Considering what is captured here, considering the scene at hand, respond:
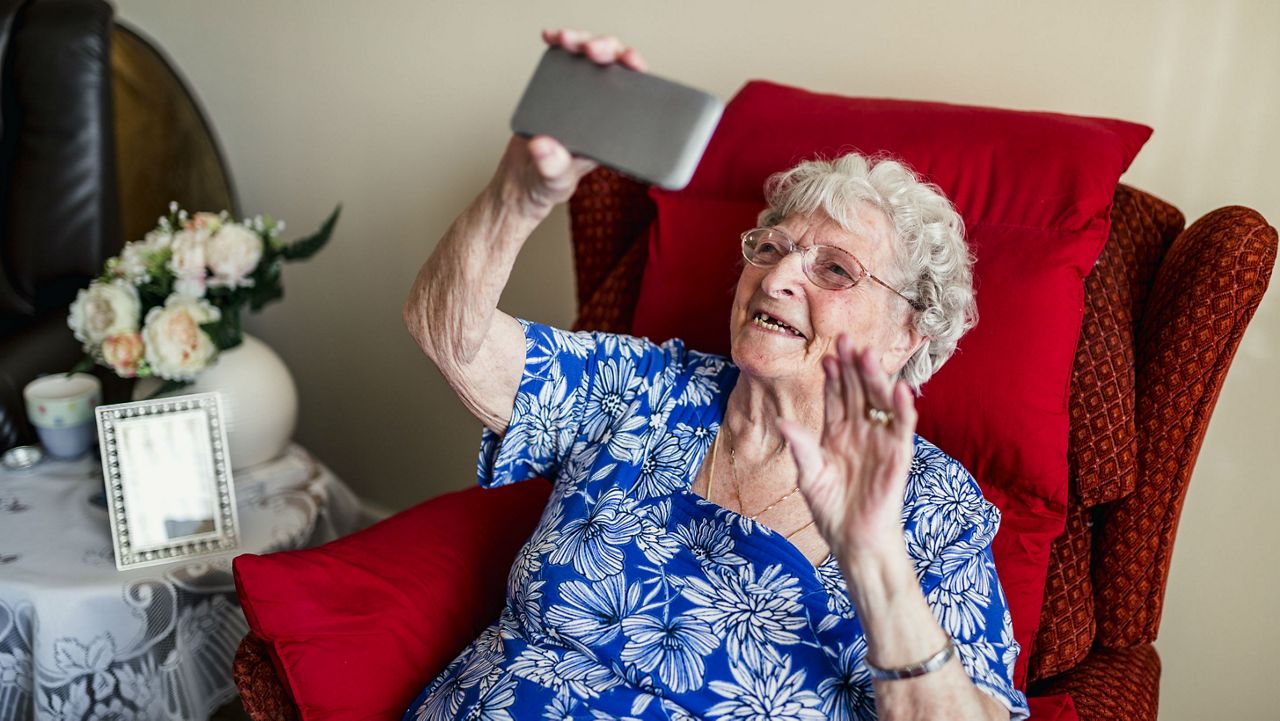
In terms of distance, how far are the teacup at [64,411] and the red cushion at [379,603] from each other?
693mm

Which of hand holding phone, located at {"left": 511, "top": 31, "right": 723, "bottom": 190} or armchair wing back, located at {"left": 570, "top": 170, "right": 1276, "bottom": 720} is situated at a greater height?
hand holding phone, located at {"left": 511, "top": 31, "right": 723, "bottom": 190}

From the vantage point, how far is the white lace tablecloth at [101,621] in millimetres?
1504

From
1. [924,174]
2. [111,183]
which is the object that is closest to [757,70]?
[924,174]

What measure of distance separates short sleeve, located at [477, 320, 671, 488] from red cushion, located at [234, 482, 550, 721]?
14cm

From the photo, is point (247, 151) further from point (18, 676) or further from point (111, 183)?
point (18, 676)

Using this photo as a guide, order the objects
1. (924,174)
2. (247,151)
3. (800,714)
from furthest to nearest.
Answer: (247,151) → (924,174) → (800,714)

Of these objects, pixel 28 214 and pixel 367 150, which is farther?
pixel 367 150

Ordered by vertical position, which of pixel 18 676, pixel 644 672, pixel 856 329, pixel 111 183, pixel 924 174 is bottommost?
pixel 18 676

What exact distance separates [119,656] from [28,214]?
1173 millimetres

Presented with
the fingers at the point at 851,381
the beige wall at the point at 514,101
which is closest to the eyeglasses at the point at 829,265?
the fingers at the point at 851,381

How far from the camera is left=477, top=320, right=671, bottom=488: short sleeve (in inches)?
54.5

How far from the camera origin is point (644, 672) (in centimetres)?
121

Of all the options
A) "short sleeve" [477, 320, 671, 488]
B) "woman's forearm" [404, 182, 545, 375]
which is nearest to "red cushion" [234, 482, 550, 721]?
"short sleeve" [477, 320, 671, 488]

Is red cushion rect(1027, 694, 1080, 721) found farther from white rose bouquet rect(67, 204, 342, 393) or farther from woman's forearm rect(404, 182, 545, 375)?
white rose bouquet rect(67, 204, 342, 393)
